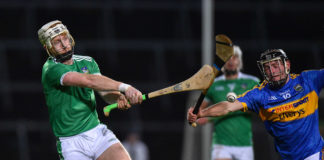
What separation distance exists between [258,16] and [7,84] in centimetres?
484

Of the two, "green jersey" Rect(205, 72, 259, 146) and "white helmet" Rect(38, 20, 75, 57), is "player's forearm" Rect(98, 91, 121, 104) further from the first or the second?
"green jersey" Rect(205, 72, 259, 146)

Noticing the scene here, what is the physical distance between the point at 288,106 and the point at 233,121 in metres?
1.46

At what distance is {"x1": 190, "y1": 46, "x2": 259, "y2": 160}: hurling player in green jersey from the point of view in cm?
553

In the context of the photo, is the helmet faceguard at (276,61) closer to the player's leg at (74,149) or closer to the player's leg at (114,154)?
the player's leg at (114,154)

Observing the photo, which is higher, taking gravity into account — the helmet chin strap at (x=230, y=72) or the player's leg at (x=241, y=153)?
the helmet chin strap at (x=230, y=72)

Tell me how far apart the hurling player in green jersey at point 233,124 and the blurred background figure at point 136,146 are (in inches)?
143

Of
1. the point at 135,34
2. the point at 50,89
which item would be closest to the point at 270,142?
the point at 50,89

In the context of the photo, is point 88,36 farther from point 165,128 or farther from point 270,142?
point 270,142

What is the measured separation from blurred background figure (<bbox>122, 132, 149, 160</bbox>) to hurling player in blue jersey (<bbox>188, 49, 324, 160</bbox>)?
5076mm

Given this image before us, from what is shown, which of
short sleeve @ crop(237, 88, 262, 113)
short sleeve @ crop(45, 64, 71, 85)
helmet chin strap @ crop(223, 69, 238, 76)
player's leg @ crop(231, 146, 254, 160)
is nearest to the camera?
short sleeve @ crop(45, 64, 71, 85)

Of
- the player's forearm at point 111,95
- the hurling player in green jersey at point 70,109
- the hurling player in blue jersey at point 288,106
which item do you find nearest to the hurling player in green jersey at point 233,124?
the hurling player in blue jersey at point 288,106

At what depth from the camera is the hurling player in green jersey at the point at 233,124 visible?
5.53 metres

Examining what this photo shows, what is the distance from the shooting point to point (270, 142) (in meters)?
6.46

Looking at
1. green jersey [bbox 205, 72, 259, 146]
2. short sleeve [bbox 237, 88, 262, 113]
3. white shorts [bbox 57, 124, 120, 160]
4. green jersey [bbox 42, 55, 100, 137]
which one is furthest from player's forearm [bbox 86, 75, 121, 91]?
green jersey [bbox 205, 72, 259, 146]
